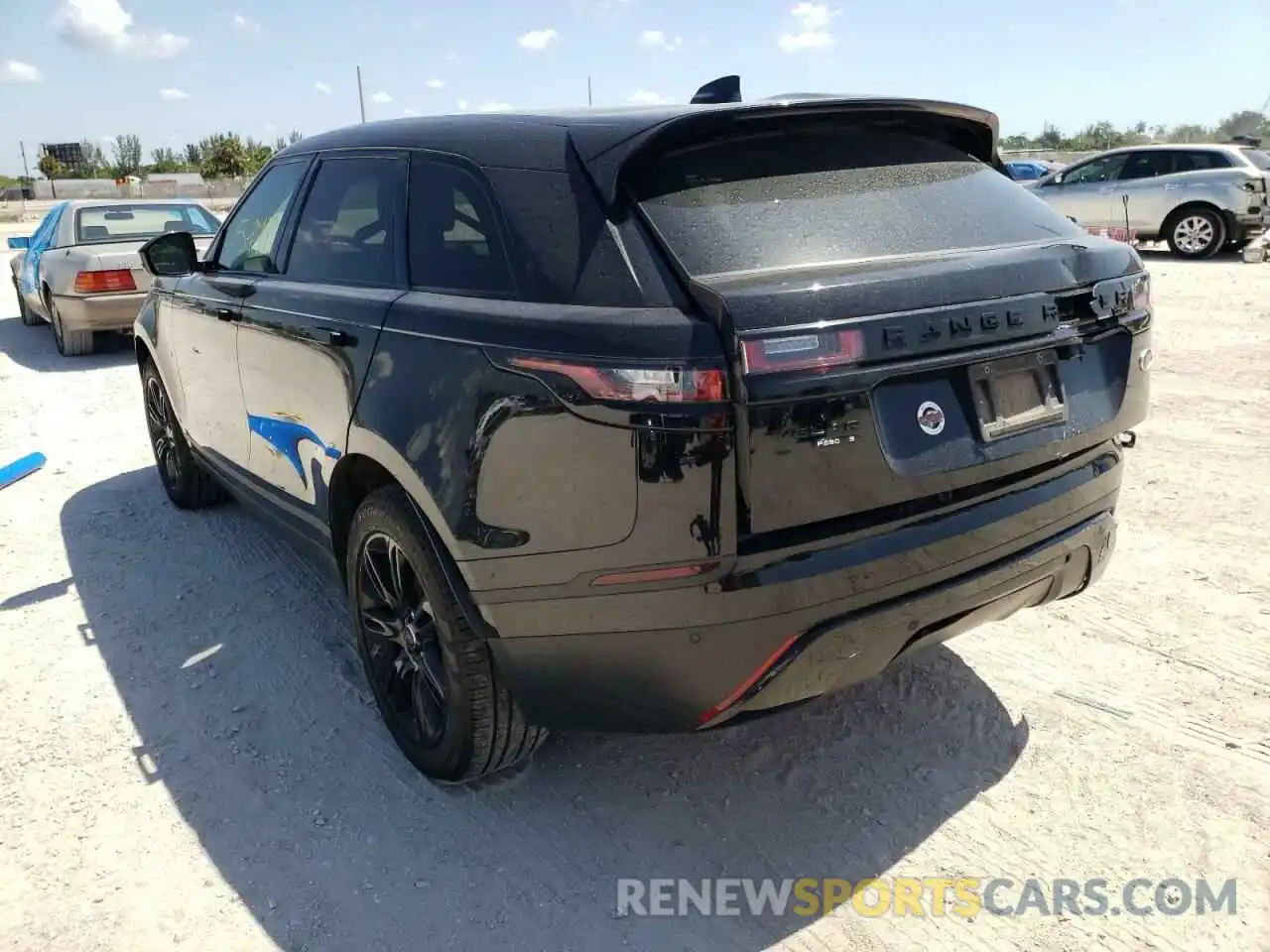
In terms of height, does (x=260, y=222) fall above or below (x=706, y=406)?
above

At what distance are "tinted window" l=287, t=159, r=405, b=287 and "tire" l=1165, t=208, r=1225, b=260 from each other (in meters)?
14.2

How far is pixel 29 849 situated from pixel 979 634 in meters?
3.08

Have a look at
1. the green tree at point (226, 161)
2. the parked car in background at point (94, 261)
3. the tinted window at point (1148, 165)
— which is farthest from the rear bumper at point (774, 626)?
the green tree at point (226, 161)

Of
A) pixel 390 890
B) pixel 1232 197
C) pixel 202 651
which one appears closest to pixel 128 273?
pixel 202 651

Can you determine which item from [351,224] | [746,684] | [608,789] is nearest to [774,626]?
[746,684]

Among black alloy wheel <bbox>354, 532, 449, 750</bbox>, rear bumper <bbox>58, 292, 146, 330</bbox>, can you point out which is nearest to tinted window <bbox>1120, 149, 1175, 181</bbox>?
rear bumper <bbox>58, 292, 146, 330</bbox>

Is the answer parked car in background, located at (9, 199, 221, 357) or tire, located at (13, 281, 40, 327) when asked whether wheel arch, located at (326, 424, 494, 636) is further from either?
tire, located at (13, 281, 40, 327)

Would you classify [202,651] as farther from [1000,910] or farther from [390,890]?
[1000,910]

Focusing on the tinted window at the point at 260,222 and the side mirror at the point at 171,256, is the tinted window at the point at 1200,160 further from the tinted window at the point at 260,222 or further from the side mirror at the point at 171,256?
the side mirror at the point at 171,256

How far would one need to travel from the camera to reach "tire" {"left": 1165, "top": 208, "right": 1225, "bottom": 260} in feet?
45.6

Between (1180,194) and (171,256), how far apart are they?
46.8 ft

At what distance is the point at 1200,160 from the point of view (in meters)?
14.1

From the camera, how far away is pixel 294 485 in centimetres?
341

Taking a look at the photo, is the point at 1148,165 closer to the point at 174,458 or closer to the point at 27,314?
the point at 174,458
